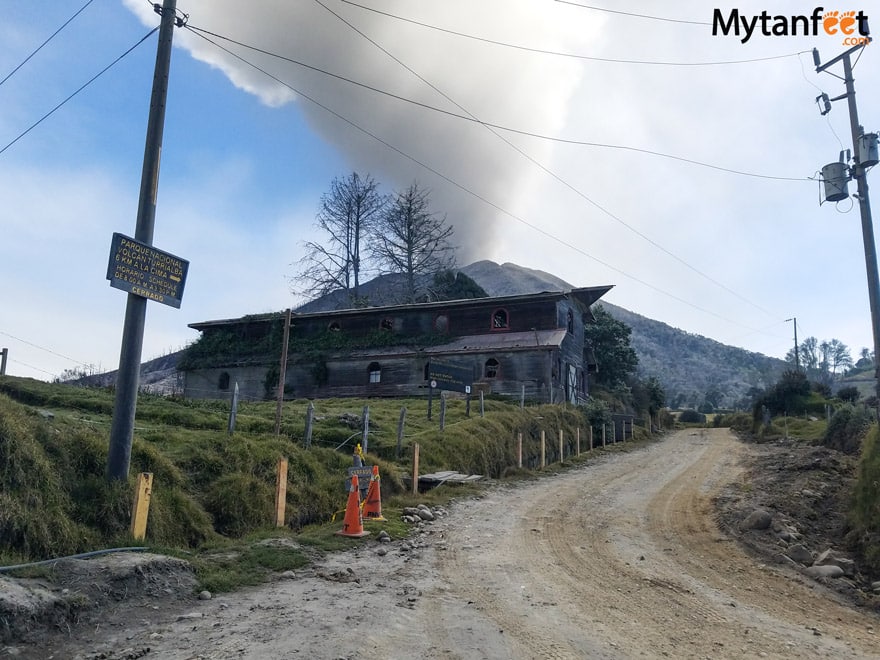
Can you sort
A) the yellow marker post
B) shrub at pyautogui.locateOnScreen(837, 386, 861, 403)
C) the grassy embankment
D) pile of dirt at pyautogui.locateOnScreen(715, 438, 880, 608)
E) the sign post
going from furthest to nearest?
shrub at pyautogui.locateOnScreen(837, 386, 861, 403)
the sign post
pile of dirt at pyautogui.locateOnScreen(715, 438, 880, 608)
the yellow marker post
the grassy embankment

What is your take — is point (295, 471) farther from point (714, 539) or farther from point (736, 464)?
point (736, 464)

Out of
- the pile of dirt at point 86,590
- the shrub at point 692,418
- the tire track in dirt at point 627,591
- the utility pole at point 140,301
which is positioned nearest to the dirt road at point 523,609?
the tire track in dirt at point 627,591

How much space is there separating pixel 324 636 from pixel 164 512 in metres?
4.12

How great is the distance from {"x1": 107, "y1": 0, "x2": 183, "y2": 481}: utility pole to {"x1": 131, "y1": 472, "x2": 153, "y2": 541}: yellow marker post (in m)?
0.51

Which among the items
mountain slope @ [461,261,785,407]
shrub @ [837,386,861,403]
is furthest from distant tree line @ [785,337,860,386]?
shrub @ [837,386,861,403]

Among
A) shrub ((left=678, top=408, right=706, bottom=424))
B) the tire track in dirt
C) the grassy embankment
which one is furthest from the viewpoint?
Result: shrub ((left=678, top=408, right=706, bottom=424))

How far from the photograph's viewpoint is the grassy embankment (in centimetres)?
709

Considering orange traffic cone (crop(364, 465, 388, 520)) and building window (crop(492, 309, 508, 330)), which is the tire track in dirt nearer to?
orange traffic cone (crop(364, 465, 388, 520))

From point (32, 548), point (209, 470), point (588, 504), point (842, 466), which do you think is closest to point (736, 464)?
point (842, 466)

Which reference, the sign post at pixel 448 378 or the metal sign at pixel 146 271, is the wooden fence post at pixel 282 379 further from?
the sign post at pixel 448 378

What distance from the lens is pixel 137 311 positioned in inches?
343

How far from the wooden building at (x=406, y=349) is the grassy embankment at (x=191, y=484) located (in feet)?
59.2

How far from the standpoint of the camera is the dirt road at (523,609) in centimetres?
550

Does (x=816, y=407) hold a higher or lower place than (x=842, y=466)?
higher
